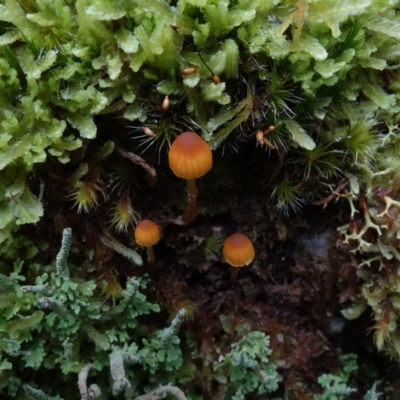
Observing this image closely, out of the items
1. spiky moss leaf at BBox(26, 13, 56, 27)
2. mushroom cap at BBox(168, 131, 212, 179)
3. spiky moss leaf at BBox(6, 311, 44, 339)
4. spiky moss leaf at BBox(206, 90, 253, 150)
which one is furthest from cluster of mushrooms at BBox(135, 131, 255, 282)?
spiky moss leaf at BBox(26, 13, 56, 27)

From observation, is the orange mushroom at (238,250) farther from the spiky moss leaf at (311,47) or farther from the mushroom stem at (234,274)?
the spiky moss leaf at (311,47)

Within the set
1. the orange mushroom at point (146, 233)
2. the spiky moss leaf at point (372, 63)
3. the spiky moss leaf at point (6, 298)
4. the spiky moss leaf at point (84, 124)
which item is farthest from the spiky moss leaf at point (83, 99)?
the spiky moss leaf at point (372, 63)

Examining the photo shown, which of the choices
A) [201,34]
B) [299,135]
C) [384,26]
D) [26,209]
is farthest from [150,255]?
[384,26]

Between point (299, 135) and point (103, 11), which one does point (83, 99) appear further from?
point (299, 135)

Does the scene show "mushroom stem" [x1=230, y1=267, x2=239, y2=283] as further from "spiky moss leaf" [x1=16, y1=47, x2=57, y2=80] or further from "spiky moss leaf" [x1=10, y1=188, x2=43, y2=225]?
"spiky moss leaf" [x1=16, y1=47, x2=57, y2=80]

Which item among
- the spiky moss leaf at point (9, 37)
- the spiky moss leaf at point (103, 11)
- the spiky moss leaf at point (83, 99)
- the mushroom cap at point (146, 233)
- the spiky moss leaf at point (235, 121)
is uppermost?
the spiky moss leaf at point (103, 11)

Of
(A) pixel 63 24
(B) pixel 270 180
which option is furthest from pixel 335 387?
(A) pixel 63 24
